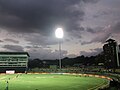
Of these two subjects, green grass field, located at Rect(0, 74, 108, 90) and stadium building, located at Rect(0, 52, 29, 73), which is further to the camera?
stadium building, located at Rect(0, 52, 29, 73)

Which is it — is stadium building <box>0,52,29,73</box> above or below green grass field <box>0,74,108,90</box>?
above

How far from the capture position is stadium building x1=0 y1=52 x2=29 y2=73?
113812 mm

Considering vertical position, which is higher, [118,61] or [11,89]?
[118,61]

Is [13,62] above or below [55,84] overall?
above

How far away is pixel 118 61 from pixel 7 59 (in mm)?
77961

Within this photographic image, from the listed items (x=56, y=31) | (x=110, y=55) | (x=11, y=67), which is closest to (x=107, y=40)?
(x=110, y=55)

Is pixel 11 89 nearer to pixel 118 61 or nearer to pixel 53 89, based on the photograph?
pixel 53 89

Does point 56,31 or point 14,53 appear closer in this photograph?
point 56,31

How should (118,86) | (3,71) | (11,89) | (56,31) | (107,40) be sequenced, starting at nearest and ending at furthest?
1. (118,86)
2. (11,89)
3. (56,31)
4. (3,71)
5. (107,40)

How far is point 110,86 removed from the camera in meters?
30.0

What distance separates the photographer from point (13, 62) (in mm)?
115375

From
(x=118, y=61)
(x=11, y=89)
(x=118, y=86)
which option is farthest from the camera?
(x=118, y=61)

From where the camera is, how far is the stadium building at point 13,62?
113812 millimetres

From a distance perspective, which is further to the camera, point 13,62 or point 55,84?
point 13,62
